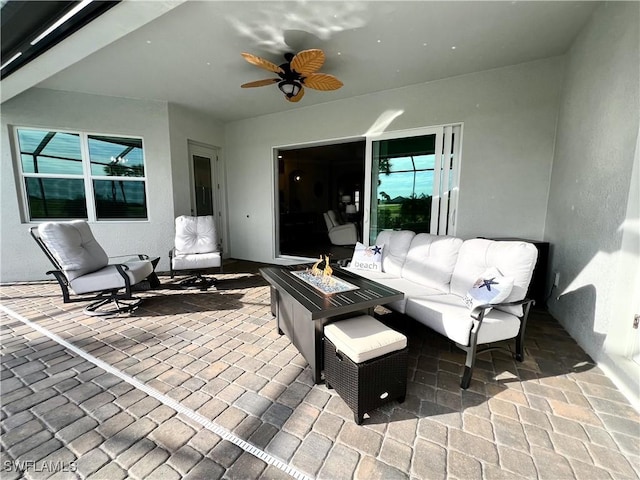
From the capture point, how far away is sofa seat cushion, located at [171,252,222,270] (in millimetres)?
3912

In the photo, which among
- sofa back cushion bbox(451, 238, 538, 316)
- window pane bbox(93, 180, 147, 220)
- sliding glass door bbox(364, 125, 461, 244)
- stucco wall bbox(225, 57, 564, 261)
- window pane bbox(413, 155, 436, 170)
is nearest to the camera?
sofa back cushion bbox(451, 238, 538, 316)

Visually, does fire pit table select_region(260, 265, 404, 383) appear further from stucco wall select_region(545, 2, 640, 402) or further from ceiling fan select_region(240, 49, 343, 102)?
ceiling fan select_region(240, 49, 343, 102)

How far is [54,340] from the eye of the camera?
251 centimetres

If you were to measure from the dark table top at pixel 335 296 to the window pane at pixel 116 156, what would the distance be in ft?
12.8

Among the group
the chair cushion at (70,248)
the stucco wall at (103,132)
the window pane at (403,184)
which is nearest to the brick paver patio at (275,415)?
the chair cushion at (70,248)

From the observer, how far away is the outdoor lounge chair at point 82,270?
119 inches

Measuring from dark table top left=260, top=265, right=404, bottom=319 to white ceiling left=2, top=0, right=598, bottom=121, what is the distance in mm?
2496

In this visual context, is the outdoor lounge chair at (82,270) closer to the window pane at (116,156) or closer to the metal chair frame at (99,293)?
the metal chair frame at (99,293)

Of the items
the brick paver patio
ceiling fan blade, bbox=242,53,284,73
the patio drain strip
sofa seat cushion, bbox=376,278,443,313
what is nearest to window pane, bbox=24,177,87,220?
the brick paver patio

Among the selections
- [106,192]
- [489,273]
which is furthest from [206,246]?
[489,273]

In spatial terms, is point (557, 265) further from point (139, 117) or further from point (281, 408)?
point (139, 117)

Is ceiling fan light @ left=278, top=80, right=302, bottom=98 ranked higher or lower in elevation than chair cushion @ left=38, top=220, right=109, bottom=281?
higher

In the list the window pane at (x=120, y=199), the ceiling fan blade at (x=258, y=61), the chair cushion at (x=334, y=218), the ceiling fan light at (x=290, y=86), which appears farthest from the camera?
the chair cushion at (x=334, y=218)

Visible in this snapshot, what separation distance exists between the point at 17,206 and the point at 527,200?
301 inches
